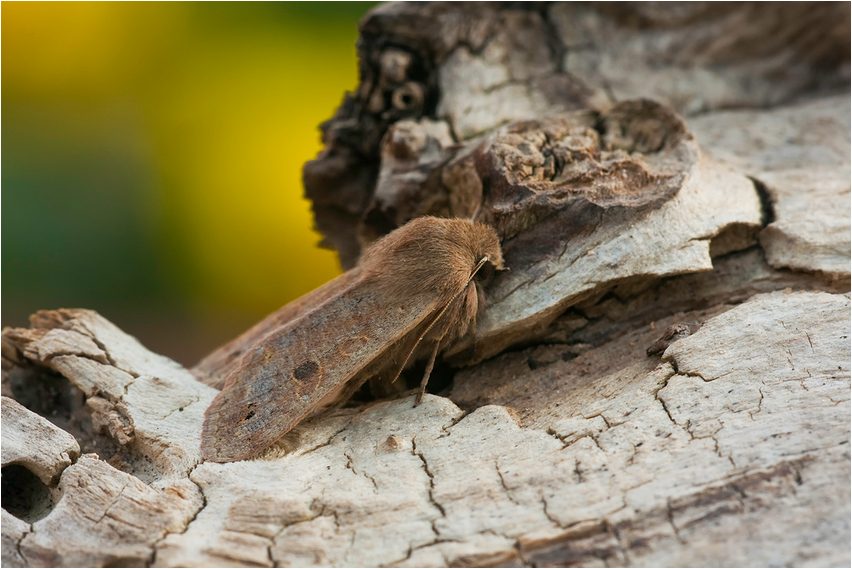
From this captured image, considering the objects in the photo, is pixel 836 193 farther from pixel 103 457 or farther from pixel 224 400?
pixel 103 457

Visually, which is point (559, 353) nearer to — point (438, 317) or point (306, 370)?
point (438, 317)

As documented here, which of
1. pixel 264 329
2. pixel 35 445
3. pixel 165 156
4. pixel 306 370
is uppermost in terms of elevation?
pixel 165 156

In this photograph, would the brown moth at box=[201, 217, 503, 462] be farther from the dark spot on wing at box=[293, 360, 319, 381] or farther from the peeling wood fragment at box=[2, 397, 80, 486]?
the peeling wood fragment at box=[2, 397, 80, 486]

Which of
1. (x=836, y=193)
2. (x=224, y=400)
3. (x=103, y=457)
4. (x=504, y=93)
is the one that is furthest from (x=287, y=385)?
(x=836, y=193)

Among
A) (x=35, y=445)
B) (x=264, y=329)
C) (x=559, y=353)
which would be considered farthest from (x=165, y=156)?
(x=559, y=353)

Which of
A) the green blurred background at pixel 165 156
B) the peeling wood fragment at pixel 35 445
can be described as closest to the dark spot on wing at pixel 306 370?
the peeling wood fragment at pixel 35 445

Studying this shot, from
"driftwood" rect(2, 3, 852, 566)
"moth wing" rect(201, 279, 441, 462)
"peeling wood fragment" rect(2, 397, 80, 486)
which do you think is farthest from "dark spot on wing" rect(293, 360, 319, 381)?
"peeling wood fragment" rect(2, 397, 80, 486)

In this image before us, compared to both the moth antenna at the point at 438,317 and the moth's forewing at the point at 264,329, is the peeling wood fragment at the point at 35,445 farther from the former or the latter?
the moth antenna at the point at 438,317
